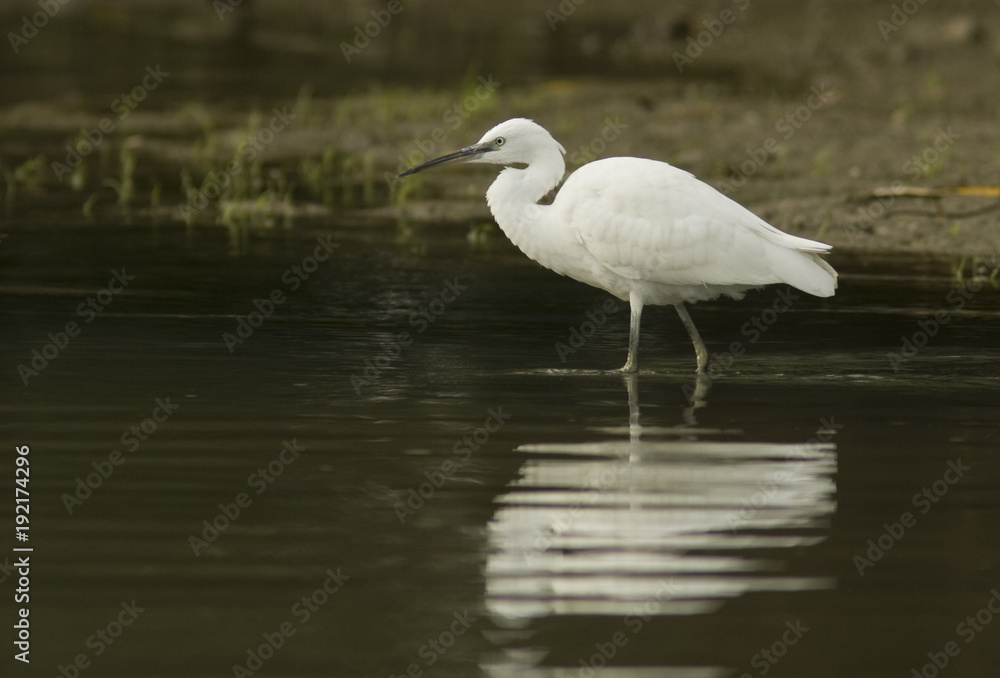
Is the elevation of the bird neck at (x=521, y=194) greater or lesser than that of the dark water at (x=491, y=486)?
greater

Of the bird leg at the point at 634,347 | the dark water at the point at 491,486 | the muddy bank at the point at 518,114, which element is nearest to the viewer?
the dark water at the point at 491,486

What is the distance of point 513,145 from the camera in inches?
397

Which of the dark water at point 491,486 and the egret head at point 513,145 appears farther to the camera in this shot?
the egret head at point 513,145

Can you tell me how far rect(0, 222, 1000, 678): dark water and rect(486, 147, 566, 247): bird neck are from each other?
734 millimetres

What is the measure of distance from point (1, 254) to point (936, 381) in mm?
7210

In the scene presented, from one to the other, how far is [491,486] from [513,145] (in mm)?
3617

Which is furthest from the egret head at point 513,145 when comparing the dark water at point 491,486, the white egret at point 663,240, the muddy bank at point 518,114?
the muddy bank at point 518,114

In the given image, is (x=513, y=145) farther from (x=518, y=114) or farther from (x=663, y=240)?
(x=518, y=114)

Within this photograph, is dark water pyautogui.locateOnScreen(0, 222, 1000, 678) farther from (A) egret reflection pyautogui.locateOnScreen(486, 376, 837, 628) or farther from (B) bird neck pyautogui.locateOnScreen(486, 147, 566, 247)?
(B) bird neck pyautogui.locateOnScreen(486, 147, 566, 247)

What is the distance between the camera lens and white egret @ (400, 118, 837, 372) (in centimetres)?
951

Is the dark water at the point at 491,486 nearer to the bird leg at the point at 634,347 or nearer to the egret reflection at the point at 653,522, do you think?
the egret reflection at the point at 653,522

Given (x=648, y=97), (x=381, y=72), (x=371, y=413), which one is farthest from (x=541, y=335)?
(x=381, y=72)

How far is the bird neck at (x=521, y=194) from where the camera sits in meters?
9.95

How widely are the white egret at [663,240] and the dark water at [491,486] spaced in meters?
0.49
